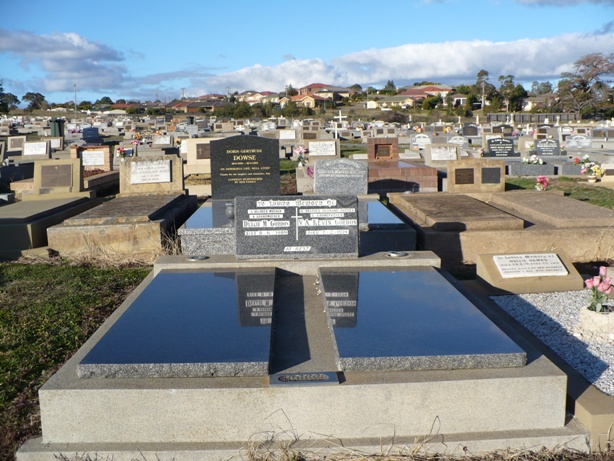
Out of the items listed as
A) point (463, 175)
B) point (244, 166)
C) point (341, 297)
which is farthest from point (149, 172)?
point (341, 297)

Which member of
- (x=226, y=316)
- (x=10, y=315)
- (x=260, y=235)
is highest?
(x=260, y=235)

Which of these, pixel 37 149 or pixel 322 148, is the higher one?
pixel 37 149

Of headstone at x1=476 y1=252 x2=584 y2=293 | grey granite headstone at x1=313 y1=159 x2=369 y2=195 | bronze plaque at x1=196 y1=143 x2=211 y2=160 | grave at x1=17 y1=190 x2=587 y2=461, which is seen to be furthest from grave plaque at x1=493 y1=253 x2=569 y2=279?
bronze plaque at x1=196 y1=143 x2=211 y2=160

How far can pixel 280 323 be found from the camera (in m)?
4.60

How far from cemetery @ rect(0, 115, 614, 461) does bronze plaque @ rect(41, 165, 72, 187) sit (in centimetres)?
292

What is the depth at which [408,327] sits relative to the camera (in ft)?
13.6

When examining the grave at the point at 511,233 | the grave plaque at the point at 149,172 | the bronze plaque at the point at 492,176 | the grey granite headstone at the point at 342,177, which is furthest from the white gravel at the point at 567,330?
the grave plaque at the point at 149,172

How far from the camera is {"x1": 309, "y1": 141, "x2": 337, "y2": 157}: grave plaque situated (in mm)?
17891

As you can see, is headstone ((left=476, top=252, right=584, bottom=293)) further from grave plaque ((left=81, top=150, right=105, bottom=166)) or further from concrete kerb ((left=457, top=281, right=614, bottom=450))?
grave plaque ((left=81, top=150, right=105, bottom=166))

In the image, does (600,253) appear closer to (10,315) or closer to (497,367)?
(497,367)

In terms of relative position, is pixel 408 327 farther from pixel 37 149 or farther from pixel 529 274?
pixel 37 149

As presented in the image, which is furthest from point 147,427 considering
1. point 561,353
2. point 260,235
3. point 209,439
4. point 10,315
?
point 10,315

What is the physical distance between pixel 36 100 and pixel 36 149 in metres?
97.7

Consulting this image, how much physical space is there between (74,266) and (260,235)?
377 centimetres
